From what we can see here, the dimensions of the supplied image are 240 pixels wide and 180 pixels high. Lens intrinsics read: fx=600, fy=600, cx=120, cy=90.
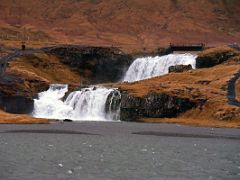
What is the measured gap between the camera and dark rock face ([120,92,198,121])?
171875 millimetres

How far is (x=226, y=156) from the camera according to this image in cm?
8569

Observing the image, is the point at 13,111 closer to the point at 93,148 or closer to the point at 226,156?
the point at 93,148

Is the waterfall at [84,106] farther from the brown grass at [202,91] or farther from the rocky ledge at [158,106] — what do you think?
the rocky ledge at [158,106]

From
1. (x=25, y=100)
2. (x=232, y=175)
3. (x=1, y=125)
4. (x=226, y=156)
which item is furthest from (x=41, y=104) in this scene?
(x=232, y=175)

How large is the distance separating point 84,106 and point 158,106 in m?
24.4

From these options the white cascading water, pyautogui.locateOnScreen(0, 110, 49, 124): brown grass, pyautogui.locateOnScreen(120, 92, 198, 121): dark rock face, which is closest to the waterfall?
the white cascading water

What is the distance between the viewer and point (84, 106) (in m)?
183

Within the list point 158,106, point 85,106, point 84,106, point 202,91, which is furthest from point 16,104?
point 202,91

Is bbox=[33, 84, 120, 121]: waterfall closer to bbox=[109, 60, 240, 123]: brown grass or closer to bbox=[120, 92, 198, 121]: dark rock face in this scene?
bbox=[109, 60, 240, 123]: brown grass

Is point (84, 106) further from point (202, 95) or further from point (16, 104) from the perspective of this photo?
point (202, 95)

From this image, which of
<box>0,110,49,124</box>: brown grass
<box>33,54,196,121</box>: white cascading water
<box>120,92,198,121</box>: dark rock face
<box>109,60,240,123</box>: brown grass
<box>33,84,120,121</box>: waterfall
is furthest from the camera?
<box>33,84,120,121</box>: waterfall

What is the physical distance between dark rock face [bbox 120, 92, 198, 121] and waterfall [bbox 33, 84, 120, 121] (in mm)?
6670

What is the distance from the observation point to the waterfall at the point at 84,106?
179m

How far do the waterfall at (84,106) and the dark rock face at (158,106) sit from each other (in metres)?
6.67
